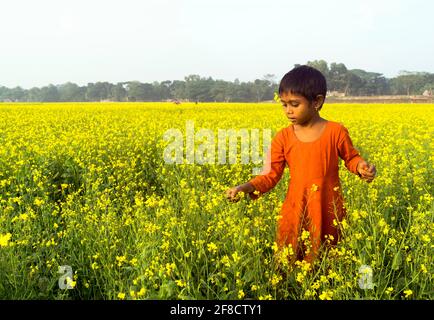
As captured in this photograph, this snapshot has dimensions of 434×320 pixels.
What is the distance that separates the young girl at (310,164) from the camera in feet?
8.57

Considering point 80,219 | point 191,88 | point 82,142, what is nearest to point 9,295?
point 80,219

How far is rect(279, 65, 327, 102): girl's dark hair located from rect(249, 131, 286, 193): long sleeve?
1.21 feet

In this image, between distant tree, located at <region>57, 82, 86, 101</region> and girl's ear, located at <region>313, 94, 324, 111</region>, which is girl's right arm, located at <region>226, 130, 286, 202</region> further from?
distant tree, located at <region>57, 82, 86, 101</region>

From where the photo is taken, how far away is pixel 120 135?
7965 mm

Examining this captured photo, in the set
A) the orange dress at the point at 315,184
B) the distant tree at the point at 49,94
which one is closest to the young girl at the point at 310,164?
the orange dress at the point at 315,184

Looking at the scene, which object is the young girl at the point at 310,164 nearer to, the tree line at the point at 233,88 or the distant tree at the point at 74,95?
the tree line at the point at 233,88

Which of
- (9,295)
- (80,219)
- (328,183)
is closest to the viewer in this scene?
(9,295)

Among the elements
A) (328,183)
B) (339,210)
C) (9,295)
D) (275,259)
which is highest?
(328,183)

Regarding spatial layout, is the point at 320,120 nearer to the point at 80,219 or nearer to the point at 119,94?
the point at 80,219

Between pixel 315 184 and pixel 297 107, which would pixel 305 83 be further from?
pixel 315 184

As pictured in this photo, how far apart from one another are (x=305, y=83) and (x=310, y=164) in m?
0.49

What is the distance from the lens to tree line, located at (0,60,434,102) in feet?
222

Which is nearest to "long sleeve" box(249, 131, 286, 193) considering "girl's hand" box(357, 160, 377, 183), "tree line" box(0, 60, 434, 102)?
"girl's hand" box(357, 160, 377, 183)
